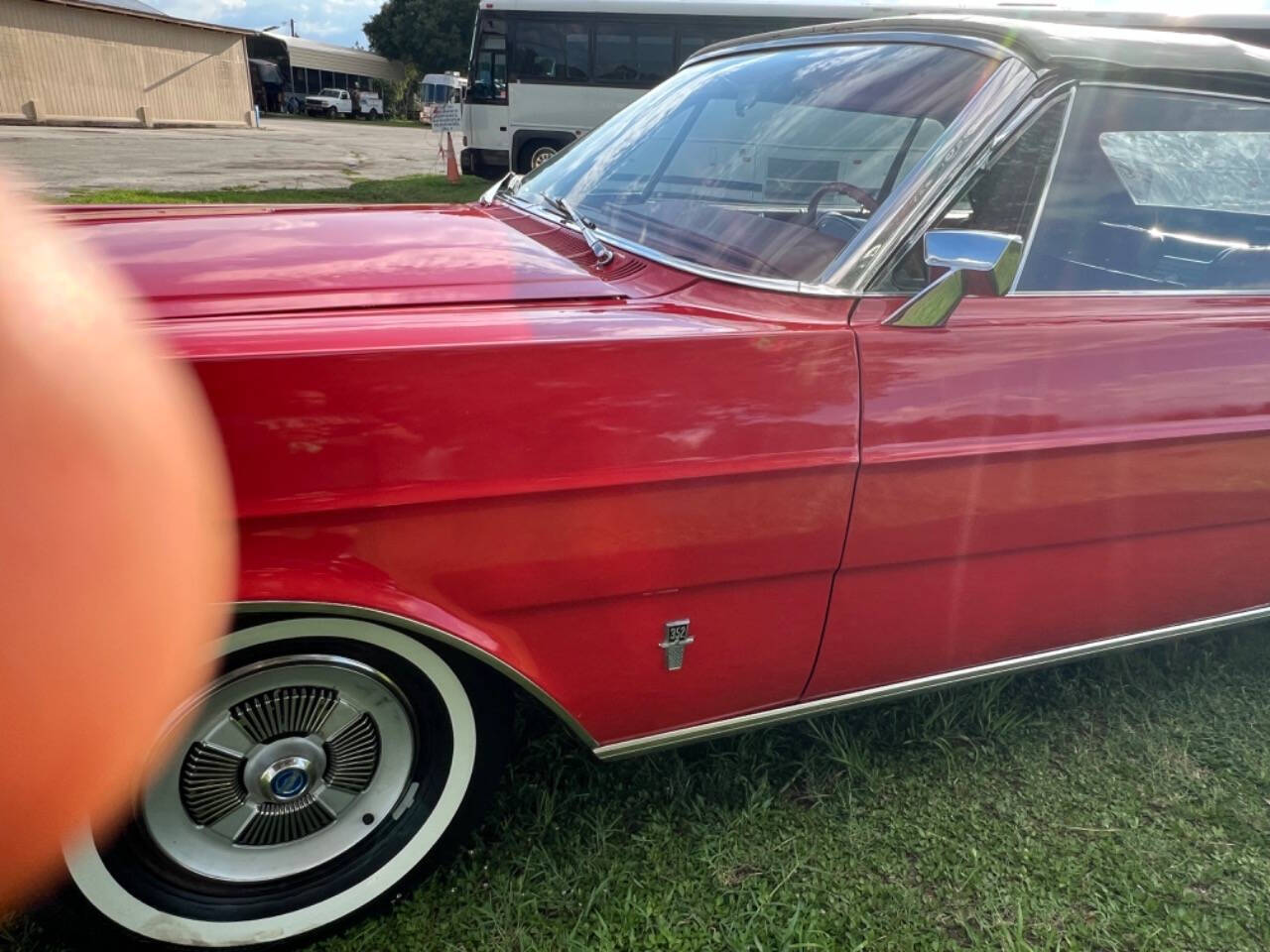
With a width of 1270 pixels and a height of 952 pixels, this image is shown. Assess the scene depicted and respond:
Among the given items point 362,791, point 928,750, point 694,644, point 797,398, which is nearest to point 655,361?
point 797,398

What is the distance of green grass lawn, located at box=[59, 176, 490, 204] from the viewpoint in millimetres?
8531

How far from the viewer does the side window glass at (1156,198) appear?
6.25 feet

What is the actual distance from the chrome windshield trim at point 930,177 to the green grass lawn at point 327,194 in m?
7.48

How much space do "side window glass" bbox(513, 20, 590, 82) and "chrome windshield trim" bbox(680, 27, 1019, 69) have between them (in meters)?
11.0

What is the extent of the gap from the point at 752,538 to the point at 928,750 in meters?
0.93

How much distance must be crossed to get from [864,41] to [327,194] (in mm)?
9243

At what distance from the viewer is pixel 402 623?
1.37 metres

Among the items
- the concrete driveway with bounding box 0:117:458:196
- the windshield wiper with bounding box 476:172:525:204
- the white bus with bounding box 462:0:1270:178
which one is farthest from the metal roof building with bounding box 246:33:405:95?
the windshield wiper with bounding box 476:172:525:204

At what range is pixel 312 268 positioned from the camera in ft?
5.45

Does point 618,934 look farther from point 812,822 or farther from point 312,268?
point 312,268

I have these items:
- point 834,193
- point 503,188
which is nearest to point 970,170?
point 834,193

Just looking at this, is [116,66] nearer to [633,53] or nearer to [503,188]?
[633,53]

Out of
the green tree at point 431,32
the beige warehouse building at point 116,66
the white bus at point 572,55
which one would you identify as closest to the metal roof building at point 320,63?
the green tree at point 431,32

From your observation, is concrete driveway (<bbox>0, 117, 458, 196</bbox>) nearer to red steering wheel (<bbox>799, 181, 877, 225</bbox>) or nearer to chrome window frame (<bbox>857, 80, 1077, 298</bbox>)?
red steering wheel (<bbox>799, 181, 877, 225</bbox>)
